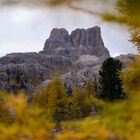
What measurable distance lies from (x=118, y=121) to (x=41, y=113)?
55cm

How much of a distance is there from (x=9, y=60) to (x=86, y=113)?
116 metres

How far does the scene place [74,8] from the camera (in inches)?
142

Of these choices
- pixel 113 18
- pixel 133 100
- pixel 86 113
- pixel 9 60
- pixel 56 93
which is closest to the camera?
pixel 133 100

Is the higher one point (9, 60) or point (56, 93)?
point (9, 60)

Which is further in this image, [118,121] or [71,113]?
[71,113]

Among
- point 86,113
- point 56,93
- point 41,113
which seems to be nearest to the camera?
point 41,113

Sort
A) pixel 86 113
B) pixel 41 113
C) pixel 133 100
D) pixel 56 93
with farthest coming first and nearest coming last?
pixel 86 113 → pixel 56 93 → pixel 41 113 → pixel 133 100

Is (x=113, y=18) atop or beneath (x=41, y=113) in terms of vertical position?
atop

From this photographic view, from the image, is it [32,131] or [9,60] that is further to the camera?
[9,60]

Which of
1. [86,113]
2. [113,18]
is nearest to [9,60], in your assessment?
[86,113]

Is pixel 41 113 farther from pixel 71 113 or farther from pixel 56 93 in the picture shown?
pixel 71 113

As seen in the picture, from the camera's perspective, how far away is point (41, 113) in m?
3.45

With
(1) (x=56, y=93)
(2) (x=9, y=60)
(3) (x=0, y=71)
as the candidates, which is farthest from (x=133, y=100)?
(2) (x=9, y=60)

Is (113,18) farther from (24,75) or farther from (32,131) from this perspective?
(24,75)
